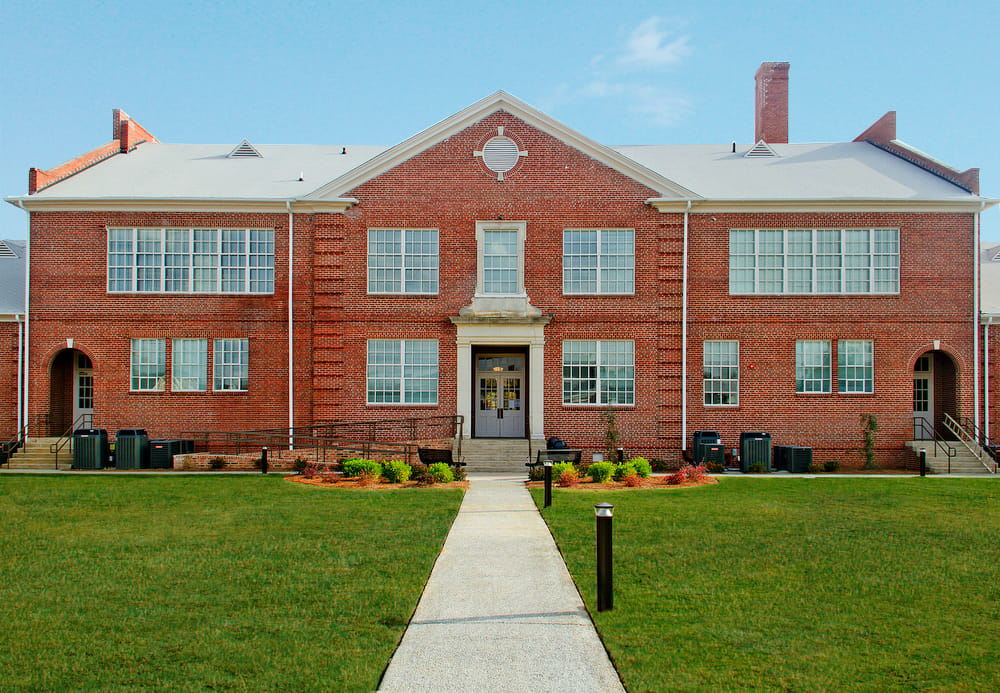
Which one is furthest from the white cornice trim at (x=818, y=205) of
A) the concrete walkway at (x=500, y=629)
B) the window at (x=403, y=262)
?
the concrete walkway at (x=500, y=629)

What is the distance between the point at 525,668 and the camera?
236 inches

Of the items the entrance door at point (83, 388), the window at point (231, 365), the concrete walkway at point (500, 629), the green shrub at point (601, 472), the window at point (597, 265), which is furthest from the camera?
the entrance door at point (83, 388)

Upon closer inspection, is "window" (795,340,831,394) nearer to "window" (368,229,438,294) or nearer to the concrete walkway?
"window" (368,229,438,294)

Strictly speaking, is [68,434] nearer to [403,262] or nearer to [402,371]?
[402,371]

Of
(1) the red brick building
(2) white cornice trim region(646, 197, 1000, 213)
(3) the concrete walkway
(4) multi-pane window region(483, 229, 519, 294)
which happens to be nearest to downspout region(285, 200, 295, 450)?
(1) the red brick building

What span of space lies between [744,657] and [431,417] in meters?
18.2

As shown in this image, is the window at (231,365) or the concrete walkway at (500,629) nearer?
the concrete walkway at (500,629)

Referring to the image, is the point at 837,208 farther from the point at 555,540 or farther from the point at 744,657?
the point at 744,657

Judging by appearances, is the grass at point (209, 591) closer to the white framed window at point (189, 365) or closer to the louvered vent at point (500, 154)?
the white framed window at point (189, 365)

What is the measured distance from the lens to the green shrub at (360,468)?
19.0m

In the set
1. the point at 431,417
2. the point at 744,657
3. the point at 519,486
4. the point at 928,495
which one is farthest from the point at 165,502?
the point at 928,495

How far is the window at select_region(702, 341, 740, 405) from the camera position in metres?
24.2

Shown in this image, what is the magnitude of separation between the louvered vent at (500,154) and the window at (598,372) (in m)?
5.67

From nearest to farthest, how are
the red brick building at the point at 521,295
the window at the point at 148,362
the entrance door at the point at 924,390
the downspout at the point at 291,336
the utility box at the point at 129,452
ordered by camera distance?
the utility box at the point at 129,452, the red brick building at the point at 521,295, the downspout at the point at 291,336, the window at the point at 148,362, the entrance door at the point at 924,390
